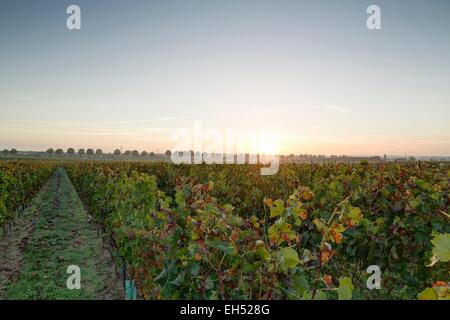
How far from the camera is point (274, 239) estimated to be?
2381mm

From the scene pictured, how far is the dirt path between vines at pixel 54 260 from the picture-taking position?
23.7 feet

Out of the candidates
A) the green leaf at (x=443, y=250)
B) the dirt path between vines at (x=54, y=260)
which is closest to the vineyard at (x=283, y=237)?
the green leaf at (x=443, y=250)

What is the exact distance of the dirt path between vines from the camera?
7.22 meters

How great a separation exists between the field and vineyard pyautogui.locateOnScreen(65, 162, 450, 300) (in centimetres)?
1

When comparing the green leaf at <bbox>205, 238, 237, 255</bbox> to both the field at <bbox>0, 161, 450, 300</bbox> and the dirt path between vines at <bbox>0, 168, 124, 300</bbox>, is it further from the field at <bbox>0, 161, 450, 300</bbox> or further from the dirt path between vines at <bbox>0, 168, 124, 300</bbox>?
the dirt path between vines at <bbox>0, 168, 124, 300</bbox>

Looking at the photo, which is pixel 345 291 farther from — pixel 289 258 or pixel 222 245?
pixel 222 245

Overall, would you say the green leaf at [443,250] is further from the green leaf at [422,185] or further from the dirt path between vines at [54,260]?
the dirt path between vines at [54,260]

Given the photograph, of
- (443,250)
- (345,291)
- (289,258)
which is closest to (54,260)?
(289,258)

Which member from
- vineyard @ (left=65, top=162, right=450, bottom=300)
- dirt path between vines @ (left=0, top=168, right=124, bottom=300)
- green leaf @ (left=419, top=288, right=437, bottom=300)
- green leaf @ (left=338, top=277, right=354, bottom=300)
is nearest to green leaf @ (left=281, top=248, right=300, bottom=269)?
vineyard @ (left=65, top=162, right=450, bottom=300)

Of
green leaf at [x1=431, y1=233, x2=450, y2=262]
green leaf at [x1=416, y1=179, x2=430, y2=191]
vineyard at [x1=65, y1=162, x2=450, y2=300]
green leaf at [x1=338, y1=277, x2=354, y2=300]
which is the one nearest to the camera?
green leaf at [x1=431, y1=233, x2=450, y2=262]

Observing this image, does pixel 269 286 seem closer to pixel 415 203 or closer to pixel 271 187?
pixel 415 203
